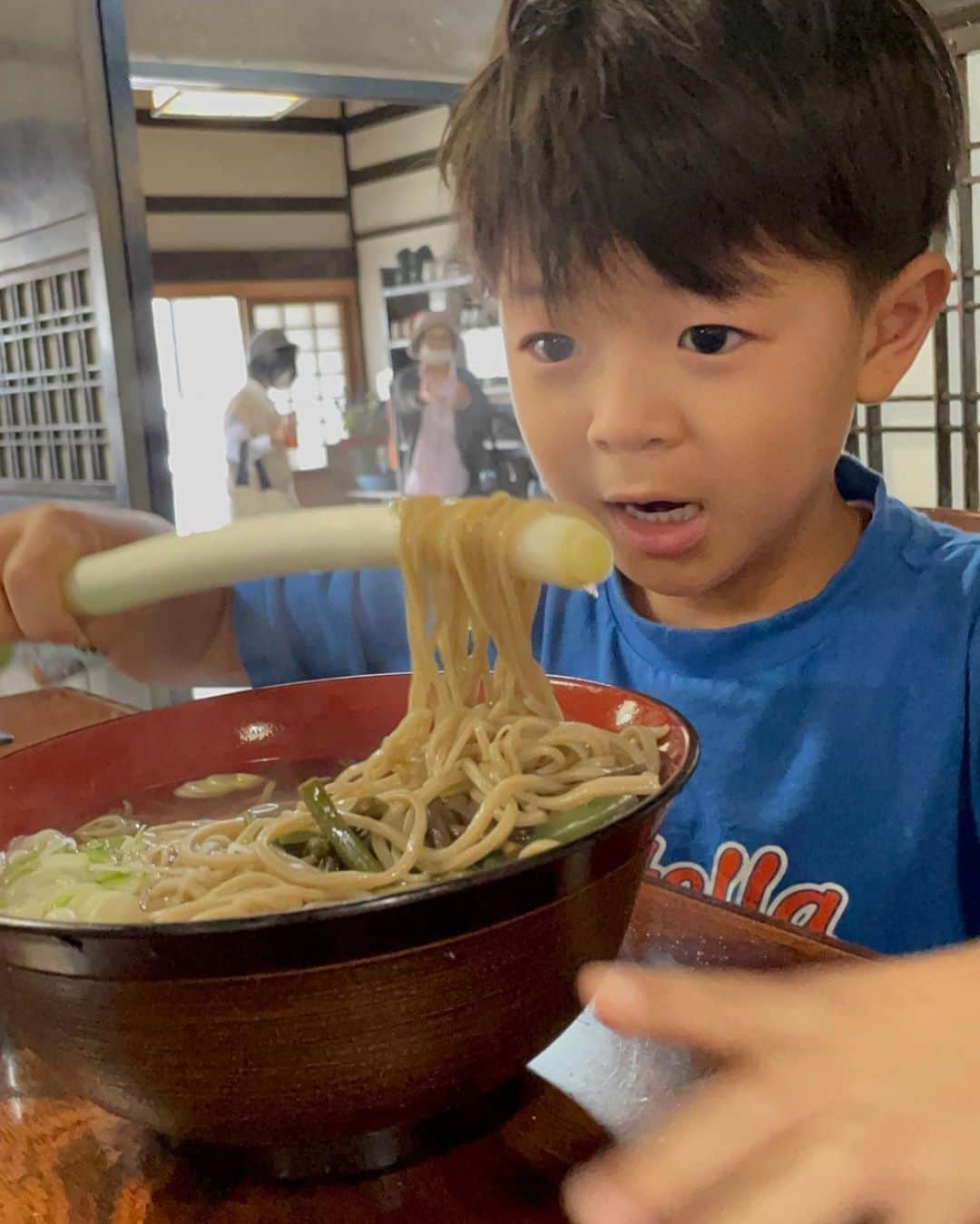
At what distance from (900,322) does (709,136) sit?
287 mm

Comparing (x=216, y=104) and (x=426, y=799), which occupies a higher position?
(x=216, y=104)

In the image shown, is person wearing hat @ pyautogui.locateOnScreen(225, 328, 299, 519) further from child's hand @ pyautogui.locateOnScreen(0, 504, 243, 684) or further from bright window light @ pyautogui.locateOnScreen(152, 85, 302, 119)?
child's hand @ pyautogui.locateOnScreen(0, 504, 243, 684)

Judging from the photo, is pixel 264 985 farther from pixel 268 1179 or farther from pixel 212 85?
pixel 212 85

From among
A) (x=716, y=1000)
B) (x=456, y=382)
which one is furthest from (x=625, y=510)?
(x=456, y=382)

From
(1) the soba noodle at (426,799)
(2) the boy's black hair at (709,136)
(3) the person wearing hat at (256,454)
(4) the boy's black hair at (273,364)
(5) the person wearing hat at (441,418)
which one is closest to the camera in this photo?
Answer: (1) the soba noodle at (426,799)

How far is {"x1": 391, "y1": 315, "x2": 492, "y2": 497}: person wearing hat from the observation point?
21.5ft

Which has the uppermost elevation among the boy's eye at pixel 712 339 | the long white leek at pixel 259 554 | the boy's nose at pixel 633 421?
the boy's eye at pixel 712 339

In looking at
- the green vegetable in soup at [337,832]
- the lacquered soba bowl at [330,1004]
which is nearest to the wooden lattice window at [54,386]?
the green vegetable in soup at [337,832]

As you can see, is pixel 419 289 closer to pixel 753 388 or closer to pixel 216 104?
pixel 216 104

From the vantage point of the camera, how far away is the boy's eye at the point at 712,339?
0.95m

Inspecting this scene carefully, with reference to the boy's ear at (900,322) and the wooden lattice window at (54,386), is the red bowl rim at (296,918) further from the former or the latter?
the wooden lattice window at (54,386)

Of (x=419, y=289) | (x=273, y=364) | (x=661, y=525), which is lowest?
(x=661, y=525)

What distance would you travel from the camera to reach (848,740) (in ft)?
3.69

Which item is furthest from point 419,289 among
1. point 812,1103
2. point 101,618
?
point 812,1103
